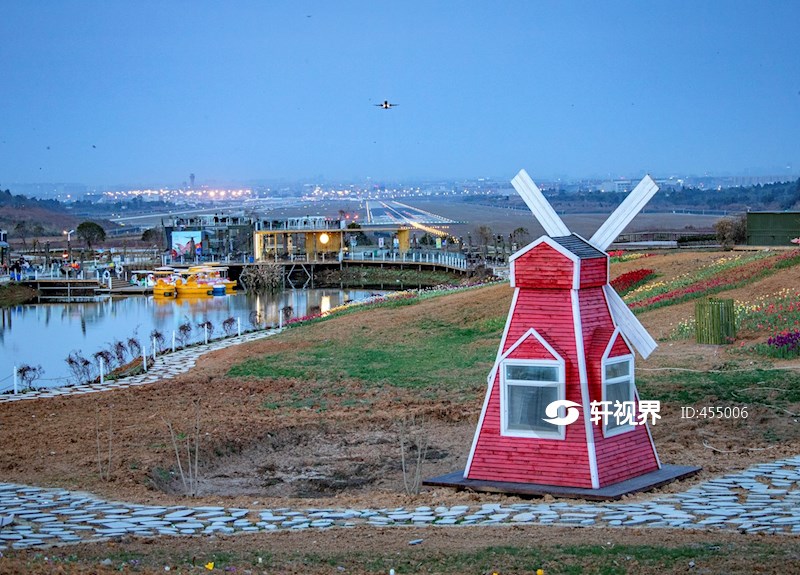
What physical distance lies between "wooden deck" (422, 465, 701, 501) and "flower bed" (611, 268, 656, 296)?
1907 centimetres

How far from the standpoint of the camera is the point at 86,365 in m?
28.2

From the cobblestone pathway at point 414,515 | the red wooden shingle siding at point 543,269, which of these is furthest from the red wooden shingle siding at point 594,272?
the cobblestone pathway at point 414,515

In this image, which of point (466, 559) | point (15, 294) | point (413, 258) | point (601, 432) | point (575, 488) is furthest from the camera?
point (413, 258)

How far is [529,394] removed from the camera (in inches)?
535

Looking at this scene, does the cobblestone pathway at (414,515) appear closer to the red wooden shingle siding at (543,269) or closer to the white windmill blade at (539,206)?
the red wooden shingle siding at (543,269)

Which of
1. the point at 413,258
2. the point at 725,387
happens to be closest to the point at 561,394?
the point at 725,387

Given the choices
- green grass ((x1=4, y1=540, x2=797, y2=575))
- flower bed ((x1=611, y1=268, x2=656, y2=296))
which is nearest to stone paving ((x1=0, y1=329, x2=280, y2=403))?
flower bed ((x1=611, y1=268, x2=656, y2=296))

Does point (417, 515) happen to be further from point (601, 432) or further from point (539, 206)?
point (539, 206)

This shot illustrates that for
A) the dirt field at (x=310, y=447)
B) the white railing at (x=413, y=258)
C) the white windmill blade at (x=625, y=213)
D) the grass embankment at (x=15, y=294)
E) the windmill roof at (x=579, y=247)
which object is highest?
the white windmill blade at (x=625, y=213)

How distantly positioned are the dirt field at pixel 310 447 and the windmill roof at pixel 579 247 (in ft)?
9.04

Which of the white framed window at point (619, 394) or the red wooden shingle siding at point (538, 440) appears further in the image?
the white framed window at point (619, 394)

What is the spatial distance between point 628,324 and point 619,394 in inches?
37.5

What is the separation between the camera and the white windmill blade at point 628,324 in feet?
46.8

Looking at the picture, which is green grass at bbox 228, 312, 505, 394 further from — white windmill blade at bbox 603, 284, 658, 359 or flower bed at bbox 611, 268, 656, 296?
white windmill blade at bbox 603, 284, 658, 359
